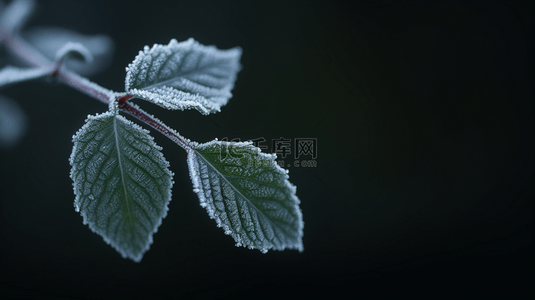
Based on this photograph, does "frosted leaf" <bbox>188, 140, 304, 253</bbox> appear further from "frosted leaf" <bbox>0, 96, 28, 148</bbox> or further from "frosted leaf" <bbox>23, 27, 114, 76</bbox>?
"frosted leaf" <bbox>0, 96, 28, 148</bbox>

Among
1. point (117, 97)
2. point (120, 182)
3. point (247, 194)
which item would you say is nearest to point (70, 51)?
point (117, 97)

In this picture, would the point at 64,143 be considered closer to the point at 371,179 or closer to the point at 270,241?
the point at 270,241

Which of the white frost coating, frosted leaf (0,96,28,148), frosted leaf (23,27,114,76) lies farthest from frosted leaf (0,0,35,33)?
the white frost coating

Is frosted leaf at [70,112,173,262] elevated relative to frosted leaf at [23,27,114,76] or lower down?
lower down

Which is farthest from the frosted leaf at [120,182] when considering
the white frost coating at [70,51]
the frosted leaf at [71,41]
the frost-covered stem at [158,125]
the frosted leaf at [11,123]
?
the frosted leaf at [11,123]

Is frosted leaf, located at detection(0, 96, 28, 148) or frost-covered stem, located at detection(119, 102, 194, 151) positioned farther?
frosted leaf, located at detection(0, 96, 28, 148)

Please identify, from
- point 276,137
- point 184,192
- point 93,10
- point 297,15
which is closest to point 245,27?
point 297,15

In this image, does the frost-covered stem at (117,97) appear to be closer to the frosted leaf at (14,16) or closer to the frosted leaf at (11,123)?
the frosted leaf at (14,16)
